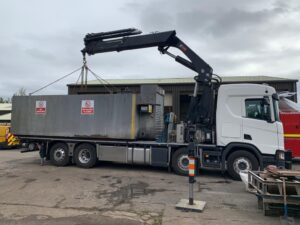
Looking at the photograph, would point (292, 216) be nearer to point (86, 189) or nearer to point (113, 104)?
point (86, 189)

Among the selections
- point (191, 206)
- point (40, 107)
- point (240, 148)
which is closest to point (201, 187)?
point (240, 148)

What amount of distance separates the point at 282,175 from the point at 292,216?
0.85 metres

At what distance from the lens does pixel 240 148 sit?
10.4m

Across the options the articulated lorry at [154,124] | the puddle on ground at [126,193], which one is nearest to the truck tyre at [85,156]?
the articulated lorry at [154,124]

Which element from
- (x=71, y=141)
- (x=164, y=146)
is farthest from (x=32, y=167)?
(x=164, y=146)

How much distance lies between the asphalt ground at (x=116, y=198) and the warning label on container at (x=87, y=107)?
7.73 ft

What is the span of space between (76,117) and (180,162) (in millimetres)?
4664

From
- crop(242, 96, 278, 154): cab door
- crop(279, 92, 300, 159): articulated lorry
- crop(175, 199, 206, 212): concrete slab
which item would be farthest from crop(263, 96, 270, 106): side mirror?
crop(279, 92, 300, 159): articulated lorry

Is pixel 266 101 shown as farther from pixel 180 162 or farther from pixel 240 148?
pixel 180 162

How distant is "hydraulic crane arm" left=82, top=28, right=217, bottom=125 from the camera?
11.2 metres

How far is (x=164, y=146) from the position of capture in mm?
11398

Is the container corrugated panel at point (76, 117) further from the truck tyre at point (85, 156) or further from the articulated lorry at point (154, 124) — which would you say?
the truck tyre at point (85, 156)

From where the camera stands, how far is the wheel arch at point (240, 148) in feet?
33.0

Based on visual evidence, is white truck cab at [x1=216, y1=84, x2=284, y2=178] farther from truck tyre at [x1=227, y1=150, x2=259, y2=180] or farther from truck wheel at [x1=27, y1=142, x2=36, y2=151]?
truck wheel at [x1=27, y1=142, x2=36, y2=151]
